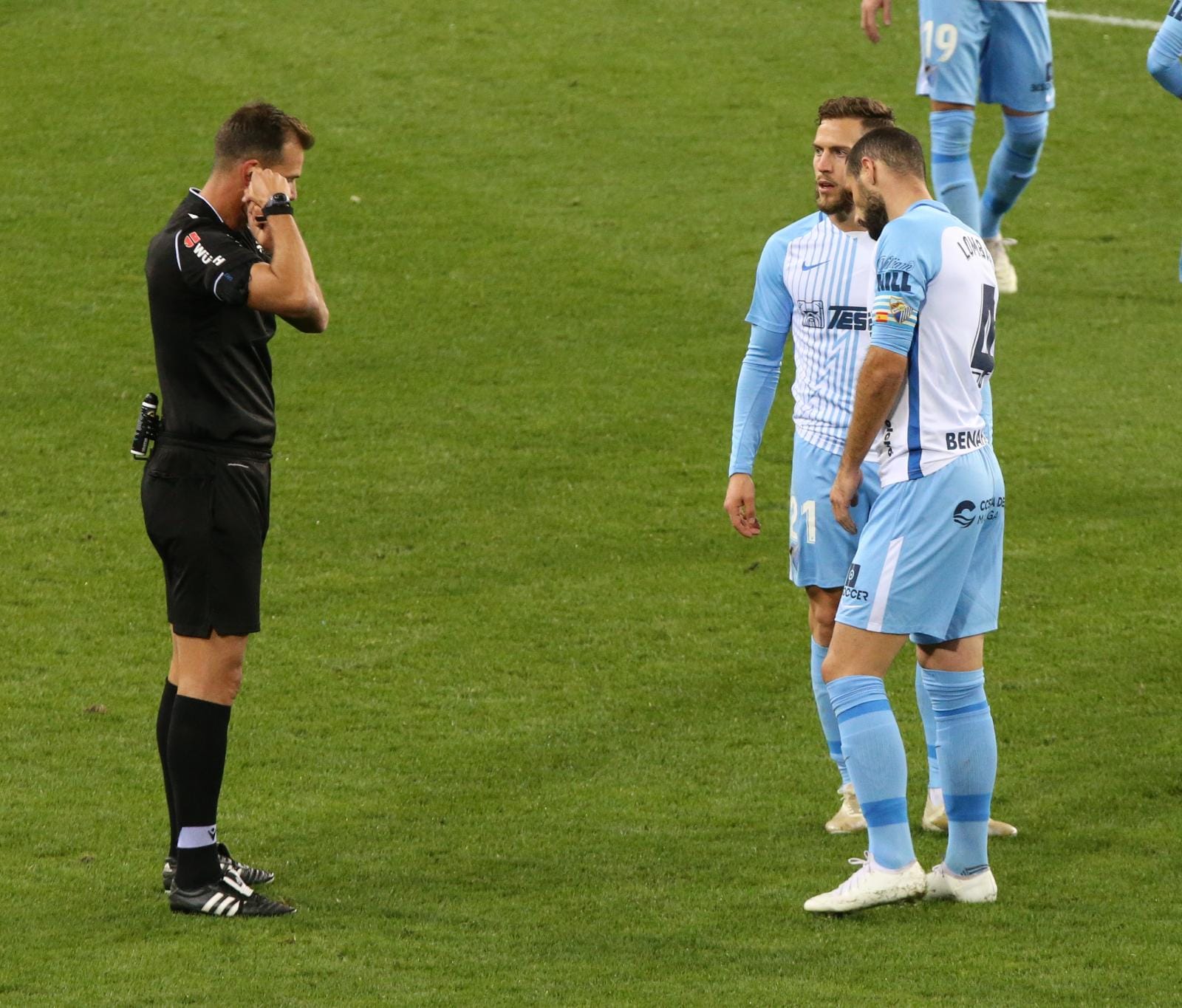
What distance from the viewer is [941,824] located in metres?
5.14

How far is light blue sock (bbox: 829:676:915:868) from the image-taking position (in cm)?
440

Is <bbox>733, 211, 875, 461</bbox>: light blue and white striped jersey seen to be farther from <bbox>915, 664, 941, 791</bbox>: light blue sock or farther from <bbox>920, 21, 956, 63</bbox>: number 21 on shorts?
<bbox>920, 21, 956, 63</bbox>: number 21 on shorts

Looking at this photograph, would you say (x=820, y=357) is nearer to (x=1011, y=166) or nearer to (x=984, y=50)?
(x=984, y=50)

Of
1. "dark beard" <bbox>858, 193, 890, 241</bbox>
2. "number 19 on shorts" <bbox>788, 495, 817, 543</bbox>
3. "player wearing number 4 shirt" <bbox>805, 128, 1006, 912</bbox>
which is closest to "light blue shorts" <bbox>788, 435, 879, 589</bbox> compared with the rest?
"number 19 on shorts" <bbox>788, 495, 817, 543</bbox>

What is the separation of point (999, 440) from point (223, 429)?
4921 mm

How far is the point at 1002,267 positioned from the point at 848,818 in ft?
18.7

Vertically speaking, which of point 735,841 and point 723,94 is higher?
point 723,94

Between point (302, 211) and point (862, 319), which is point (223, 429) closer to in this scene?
point (862, 319)

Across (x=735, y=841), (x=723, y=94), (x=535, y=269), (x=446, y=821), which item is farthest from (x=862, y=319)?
(x=723, y=94)

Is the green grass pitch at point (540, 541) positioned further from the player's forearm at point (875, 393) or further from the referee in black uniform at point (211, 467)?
the player's forearm at point (875, 393)

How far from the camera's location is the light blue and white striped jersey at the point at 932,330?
430 centimetres

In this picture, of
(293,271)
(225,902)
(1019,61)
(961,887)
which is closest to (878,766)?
(961,887)

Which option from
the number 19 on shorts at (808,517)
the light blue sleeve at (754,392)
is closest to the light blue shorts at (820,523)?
the number 19 on shorts at (808,517)

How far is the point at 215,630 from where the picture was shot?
456 centimetres
